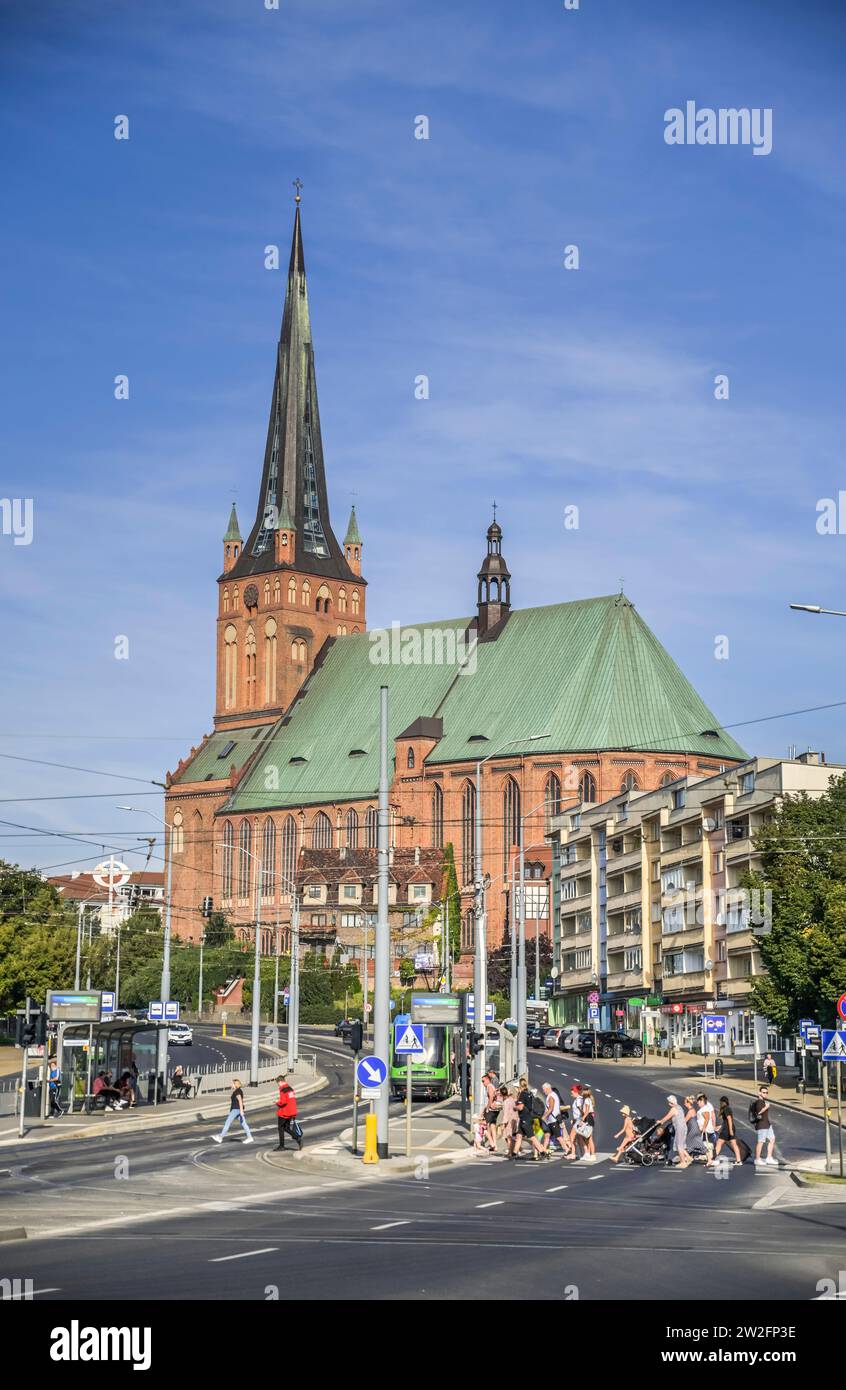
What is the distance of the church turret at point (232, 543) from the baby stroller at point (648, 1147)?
397 feet

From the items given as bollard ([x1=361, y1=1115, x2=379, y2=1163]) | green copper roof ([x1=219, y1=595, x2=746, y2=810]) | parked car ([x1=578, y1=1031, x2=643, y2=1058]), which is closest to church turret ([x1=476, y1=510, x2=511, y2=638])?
green copper roof ([x1=219, y1=595, x2=746, y2=810])

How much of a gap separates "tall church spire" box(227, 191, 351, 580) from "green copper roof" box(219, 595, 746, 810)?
849 cm

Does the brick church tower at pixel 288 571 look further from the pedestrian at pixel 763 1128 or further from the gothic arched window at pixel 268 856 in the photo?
the pedestrian at pixel 763 1128

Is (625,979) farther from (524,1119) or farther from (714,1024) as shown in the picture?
(524,1119)

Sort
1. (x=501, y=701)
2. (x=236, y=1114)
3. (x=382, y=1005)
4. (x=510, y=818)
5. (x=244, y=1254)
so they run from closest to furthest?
(x=244, y=1254) → (x=382, y=1005) → (x=236, y=1114) → (x=510, y=818) → (x=501, y=701)

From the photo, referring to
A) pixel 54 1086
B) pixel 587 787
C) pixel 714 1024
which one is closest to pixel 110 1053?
pixel 54 1086

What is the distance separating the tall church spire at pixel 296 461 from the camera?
144 metres

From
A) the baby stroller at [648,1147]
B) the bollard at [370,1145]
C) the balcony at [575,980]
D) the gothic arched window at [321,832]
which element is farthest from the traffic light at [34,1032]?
the gothic arched window at [321,832]

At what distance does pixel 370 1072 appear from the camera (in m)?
32.4

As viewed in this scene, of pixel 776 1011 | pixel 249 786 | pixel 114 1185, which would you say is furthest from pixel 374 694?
pixel 114 1185

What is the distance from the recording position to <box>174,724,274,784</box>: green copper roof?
14500 cm

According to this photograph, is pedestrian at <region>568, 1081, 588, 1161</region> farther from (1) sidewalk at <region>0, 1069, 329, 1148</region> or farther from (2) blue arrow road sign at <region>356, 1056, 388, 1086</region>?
(1) sidewalk at <region>0, 1069, 329, 1148</region>

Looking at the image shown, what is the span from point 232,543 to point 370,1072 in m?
126
